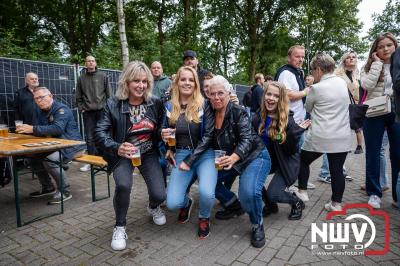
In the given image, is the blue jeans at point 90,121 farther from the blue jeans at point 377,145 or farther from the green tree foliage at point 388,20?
the green tree foliage at point 388,20

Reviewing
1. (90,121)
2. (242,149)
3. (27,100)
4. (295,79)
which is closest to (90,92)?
(90,121)

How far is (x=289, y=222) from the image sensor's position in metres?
3.62

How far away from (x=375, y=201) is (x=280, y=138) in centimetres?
162

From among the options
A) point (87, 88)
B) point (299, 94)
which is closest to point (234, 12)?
point (87, 88)

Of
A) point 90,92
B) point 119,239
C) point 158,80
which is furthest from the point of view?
point 90,92

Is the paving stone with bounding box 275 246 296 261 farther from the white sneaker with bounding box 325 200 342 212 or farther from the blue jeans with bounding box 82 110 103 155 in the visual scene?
the blue jeans with bounding box 82 110 103 155

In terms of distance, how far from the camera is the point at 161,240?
322cm

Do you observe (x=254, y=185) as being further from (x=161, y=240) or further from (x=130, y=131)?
(x=130, y=131)

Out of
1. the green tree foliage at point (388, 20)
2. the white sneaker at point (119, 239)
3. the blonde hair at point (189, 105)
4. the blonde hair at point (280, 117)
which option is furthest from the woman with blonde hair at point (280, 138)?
the green tree foliage at point (388, 20)

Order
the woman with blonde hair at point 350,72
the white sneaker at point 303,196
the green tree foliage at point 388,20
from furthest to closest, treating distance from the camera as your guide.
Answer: the green tree foliage at point 388,20 < the woman with blonde hair at point 350,72 < the white sneaker at point 303,196

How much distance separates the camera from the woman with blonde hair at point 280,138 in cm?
346

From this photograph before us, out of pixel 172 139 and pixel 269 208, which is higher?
pixel 172 139

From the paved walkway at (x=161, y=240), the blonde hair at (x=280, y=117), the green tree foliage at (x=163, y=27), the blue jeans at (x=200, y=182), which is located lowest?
the paved walkway at (x=161, y=240)

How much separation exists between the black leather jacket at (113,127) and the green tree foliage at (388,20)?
31.6 m
